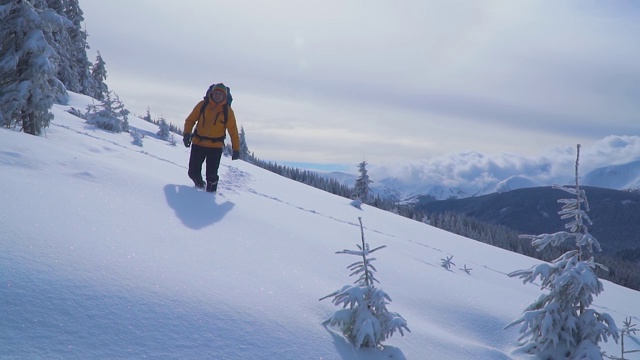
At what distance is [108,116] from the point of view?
21.2 meters

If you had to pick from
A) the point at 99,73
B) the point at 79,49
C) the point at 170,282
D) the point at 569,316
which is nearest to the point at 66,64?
the point at 79,49

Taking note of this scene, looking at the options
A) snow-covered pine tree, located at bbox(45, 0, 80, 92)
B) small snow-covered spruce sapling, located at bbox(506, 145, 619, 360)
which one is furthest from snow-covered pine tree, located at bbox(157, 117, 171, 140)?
small snow-covered spruce sapling, located at bbox(506, 145, 619, 360)

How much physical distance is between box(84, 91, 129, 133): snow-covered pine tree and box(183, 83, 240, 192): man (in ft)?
51.7

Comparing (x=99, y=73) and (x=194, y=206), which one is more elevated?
(x=99, y=73)

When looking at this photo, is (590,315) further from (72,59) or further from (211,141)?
(72,59)

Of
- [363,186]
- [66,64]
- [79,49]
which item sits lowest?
[363,186]

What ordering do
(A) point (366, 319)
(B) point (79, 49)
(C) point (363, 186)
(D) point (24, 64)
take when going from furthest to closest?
(C) point (363, 186) < (B) point (79, 49) < (D) point (24, 64) < (A) point (366, 319)

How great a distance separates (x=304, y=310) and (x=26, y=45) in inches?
564

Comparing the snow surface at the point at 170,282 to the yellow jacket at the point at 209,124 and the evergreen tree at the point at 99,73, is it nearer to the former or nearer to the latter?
the yellow jacket at the point at 209,124

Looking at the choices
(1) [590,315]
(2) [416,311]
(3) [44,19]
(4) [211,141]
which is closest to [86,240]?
(2) [416,311]

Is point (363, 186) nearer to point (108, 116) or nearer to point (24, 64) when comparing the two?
point (108, 116)

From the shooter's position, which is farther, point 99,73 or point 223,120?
point 99,73

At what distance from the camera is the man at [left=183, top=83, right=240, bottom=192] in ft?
26.2

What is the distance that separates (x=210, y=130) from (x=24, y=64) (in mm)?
9767
